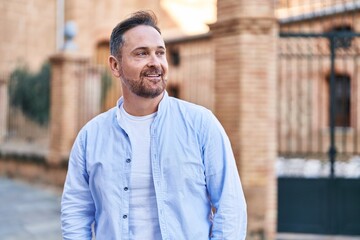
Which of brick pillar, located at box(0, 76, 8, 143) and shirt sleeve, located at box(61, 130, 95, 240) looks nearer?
shirt sleeve, located at box(61, 130, 95, 240)

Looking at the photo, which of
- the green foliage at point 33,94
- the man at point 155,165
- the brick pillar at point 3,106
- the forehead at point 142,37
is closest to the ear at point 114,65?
the man at point 155,165

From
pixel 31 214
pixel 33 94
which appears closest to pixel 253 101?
pixel 31 214

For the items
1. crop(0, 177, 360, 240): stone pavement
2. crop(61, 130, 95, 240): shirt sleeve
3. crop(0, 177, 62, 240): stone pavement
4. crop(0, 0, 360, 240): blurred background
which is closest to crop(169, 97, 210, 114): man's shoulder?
crop(61, 130, 95, 240): shirt sleeve

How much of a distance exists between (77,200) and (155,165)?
1.28 feet

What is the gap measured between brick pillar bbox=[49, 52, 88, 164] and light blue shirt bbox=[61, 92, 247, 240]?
8742 millimetres

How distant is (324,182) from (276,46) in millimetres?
2063

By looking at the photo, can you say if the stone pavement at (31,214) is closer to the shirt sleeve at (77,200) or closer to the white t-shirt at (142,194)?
the shirt sleeve at (77,200)

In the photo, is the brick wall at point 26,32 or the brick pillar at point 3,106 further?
the brick wall at point 26,32

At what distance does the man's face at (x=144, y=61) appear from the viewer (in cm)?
178

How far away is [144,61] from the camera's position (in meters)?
1.78

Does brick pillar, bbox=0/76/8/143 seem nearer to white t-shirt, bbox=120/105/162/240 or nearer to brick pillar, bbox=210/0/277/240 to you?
brick pillar, bbox=210/0/277/240

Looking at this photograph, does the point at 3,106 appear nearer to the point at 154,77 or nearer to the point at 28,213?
the point at 28,213

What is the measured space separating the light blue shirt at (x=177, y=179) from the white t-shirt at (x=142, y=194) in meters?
0.02

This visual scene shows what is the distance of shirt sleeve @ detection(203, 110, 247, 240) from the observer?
5.70 feet
